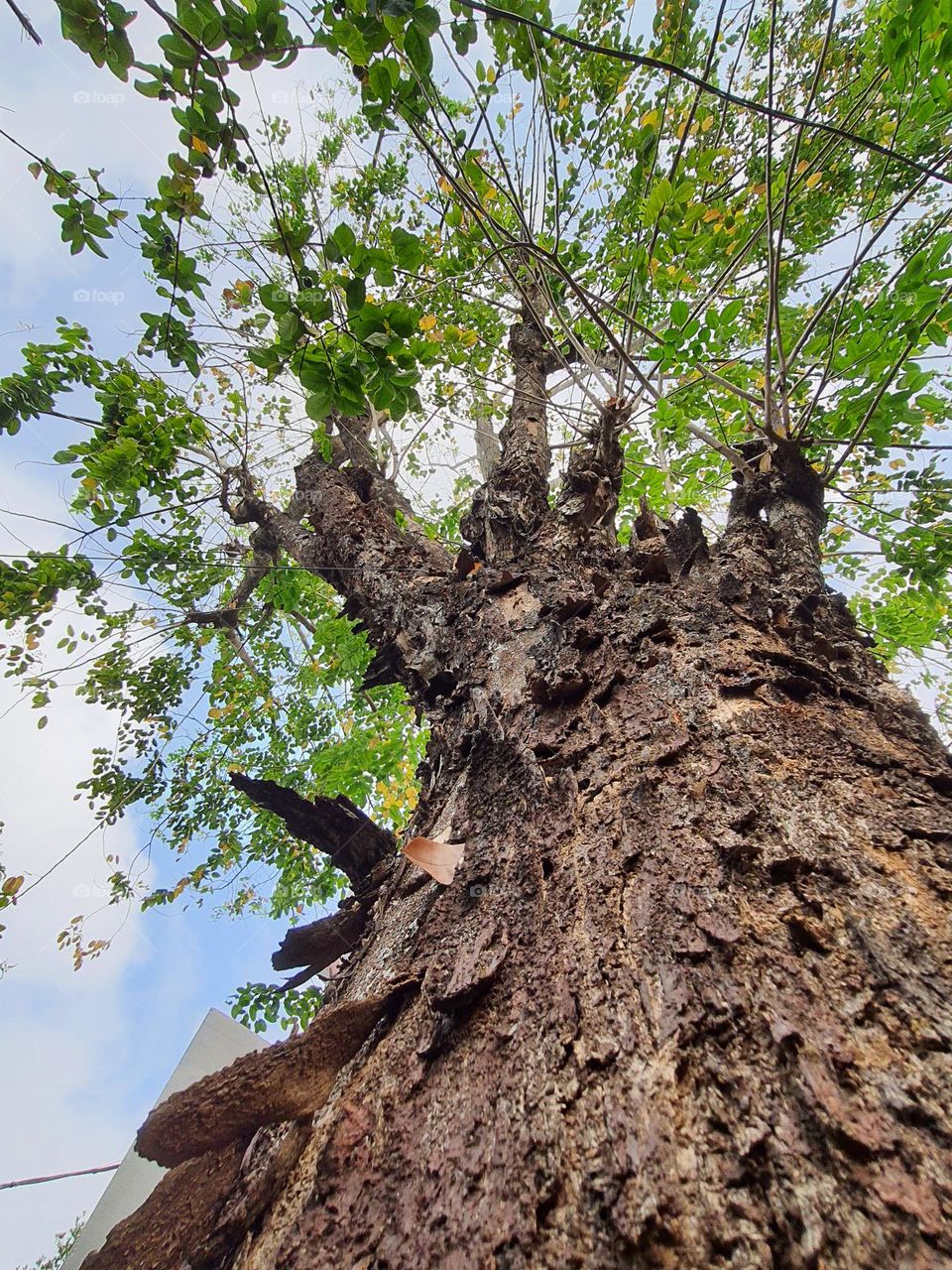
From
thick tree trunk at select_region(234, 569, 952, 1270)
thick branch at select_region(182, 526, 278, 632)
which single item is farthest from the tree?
thick branch at select_region(182, 526, 278, 632)

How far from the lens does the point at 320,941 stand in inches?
60.0

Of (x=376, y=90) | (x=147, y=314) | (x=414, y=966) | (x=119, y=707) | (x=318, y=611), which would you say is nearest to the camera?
(x=414, y=966)

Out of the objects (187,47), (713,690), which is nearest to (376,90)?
(187,47)

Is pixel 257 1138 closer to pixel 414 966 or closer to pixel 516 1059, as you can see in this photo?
pixel 414 966

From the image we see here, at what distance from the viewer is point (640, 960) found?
789mm

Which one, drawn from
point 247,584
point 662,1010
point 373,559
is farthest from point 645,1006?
point 247,584

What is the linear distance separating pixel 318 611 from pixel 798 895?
5453 millimetres

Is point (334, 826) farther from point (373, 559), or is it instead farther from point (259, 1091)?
point (373, 559)

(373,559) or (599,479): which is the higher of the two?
(599,479)

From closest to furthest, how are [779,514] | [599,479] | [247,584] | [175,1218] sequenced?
[175,1218] → [779,514] → [599,479] → [247,584]

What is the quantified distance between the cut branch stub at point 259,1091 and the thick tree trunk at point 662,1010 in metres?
0.03

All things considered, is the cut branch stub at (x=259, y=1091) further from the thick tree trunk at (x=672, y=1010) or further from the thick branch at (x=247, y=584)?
the thick branch at (x=247, y=584)

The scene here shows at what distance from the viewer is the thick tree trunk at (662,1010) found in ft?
1.76

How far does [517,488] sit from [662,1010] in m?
2.31
